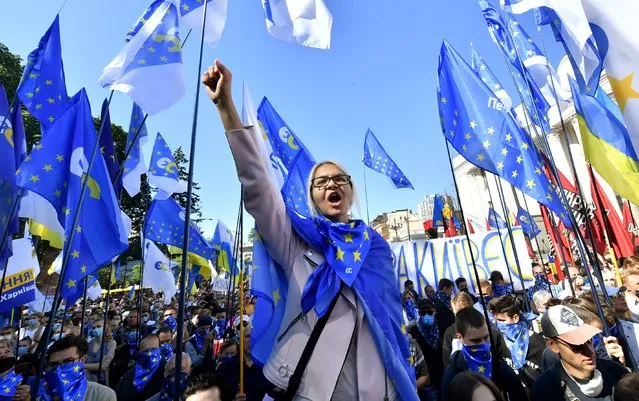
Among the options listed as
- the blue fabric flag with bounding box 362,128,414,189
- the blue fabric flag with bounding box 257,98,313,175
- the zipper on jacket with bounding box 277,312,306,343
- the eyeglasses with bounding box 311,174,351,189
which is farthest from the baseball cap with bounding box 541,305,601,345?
the blue fabric flag with bounding box 362,128,414,189

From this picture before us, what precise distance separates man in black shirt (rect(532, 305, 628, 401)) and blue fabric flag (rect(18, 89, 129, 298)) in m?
4.02

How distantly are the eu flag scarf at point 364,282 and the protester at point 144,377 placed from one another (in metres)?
3.77

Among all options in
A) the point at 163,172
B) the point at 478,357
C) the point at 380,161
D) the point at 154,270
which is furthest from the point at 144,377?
the point at 380,161

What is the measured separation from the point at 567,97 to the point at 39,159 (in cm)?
916

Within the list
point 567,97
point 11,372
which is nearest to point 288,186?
point 11,372

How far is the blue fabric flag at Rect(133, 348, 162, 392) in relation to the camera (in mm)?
4203

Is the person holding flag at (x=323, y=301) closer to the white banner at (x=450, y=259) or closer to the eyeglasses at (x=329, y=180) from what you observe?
the eyeglasses at (x=329, y=180)

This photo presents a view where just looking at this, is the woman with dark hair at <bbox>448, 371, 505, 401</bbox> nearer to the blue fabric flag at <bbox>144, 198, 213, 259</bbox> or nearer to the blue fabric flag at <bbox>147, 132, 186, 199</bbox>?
the blue fabric flag at <bbox>147, 132, 186, 199</bbox>

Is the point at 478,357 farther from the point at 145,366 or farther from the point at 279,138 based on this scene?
the point at 279,138

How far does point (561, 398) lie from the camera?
7.68 feet

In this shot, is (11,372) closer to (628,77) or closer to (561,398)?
(561,398)

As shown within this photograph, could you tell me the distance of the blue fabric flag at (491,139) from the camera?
4.23 metres

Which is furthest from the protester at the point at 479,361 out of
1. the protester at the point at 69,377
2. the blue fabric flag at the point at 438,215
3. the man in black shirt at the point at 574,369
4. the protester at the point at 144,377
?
the blue fabric flag at the point at 438,215

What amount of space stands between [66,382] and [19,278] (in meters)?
4.30
